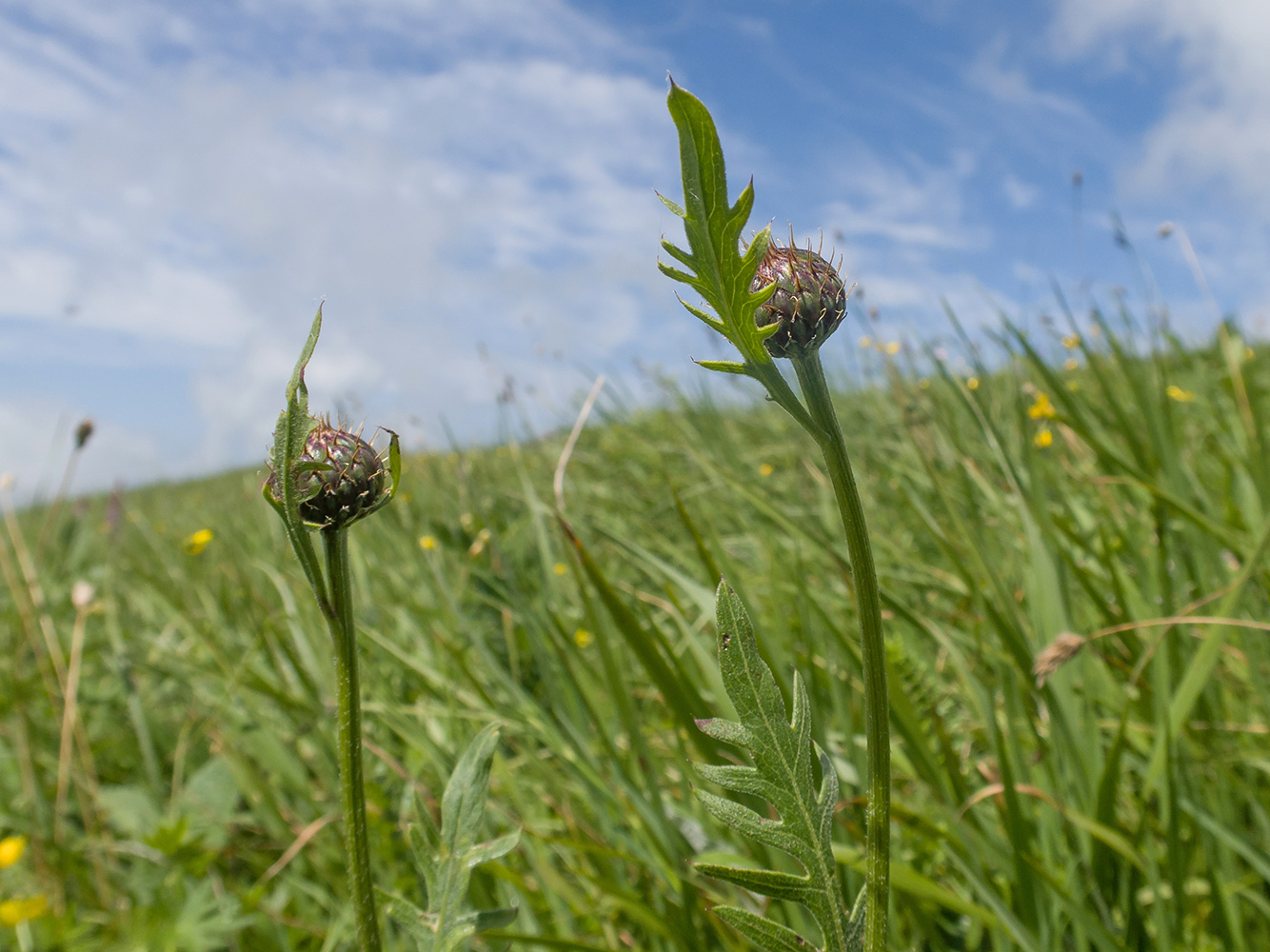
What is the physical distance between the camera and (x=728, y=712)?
3.55 ft

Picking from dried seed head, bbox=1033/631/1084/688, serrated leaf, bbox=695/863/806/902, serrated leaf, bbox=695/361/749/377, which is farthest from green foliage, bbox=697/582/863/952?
dried seed head, bbox=1033/631/1084/688

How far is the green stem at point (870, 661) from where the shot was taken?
44 cm

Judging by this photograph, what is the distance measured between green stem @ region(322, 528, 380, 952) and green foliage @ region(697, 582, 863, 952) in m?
0.21

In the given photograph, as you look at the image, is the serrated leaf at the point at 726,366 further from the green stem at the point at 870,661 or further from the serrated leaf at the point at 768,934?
the serrated leaf at the point at 768,934

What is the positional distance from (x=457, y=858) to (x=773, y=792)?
0.25 m

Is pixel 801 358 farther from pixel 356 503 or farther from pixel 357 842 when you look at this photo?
pixel 357 842

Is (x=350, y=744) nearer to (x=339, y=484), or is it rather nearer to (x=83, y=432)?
(x=339, y=484)

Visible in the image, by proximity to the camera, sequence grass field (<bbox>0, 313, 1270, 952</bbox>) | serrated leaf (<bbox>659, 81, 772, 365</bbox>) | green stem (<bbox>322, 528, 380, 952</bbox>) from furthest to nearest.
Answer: grass field (<bbox>0, 313, 1270, 952</bbox>), green stem (<bbox>322, 528, 380, 952</bbox>), serrated leaf (<bbox>659, 81, 772, 365</bbox>)

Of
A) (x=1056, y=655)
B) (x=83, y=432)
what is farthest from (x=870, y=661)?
(x=83, y=432)

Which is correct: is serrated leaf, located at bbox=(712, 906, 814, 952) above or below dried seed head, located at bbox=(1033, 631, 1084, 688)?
below

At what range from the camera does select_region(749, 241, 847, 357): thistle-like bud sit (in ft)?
1.57

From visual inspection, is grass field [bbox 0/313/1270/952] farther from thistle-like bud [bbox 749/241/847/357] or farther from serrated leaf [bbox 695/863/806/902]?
thistle-like bud [bbox 749/241/847/357]

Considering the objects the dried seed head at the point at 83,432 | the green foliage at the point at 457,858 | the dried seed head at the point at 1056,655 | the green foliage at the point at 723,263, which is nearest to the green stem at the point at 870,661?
the green foliage at the point at 723,263

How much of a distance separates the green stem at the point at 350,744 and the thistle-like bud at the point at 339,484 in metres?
0.01
